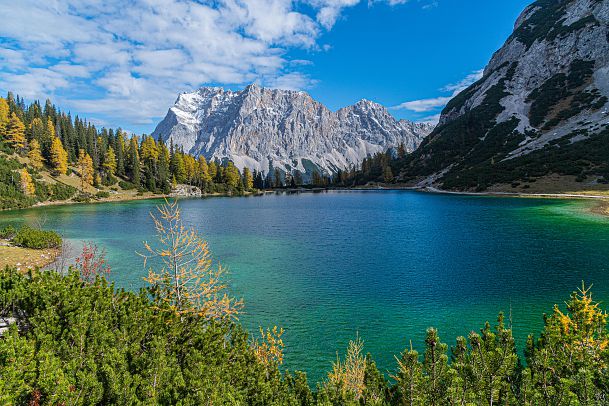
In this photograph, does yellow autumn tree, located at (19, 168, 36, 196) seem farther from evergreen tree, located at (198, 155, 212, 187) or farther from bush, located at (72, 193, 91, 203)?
evergreen tree, located at (198, 155, 212, 187)

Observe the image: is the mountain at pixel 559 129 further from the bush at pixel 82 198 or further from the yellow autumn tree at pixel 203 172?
the bush at pixel 82 198

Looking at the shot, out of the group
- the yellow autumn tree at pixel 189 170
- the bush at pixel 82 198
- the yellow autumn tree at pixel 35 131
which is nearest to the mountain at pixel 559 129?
the yellow autumn tree at pixel 189 170

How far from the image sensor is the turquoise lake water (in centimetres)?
2248

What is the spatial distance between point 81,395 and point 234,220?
2848 inches

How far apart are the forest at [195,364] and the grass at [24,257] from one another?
2783 cm

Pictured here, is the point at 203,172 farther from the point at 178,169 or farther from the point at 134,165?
the point at 134,165

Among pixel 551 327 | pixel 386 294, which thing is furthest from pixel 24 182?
pixel 551 327

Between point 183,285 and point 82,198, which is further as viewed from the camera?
point 82,198

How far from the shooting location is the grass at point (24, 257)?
32.9m

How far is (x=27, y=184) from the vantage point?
325 feet

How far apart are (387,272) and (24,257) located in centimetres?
3755

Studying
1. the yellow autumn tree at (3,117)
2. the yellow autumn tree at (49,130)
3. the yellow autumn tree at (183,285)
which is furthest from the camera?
the yellow autumn tree at (49,130)

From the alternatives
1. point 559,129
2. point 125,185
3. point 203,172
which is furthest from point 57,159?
point 559,129

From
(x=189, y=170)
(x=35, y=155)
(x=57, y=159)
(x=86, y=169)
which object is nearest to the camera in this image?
(x=35, y=155)
